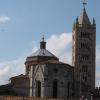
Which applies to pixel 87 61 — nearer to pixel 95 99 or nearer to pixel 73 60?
pixel 73 60

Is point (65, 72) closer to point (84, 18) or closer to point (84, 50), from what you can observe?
point (84, 50)

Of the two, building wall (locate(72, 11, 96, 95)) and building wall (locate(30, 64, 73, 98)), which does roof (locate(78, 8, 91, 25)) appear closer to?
building wall (locate(72, 11, 96, 95))

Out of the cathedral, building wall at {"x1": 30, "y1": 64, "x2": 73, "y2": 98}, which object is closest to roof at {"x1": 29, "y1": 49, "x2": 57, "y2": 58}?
the cathedral

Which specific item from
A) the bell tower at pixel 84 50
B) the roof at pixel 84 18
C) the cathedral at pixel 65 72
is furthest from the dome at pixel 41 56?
the roof at pixel 84 18

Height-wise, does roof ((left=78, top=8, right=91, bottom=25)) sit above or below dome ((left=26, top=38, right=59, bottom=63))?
above

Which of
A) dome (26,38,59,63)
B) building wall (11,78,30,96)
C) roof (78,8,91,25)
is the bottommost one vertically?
building wall (11,78,30,96)

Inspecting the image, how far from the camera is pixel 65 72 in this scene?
3561 inches

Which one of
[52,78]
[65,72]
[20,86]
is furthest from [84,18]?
[20,86]

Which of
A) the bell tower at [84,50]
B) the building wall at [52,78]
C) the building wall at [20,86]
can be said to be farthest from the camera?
the bell tower at [84,50]

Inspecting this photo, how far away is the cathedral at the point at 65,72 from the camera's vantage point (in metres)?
89.6

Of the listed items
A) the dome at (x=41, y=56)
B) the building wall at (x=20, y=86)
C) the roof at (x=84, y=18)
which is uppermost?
the roof at (x=84, y=18)

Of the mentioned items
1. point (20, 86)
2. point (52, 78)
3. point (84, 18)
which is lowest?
point (20, 86)

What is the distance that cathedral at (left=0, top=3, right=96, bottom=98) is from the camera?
89625 millimetres

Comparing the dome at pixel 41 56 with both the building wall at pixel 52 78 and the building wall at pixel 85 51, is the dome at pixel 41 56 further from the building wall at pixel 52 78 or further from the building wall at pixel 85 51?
the building wall at pixel 52 78
